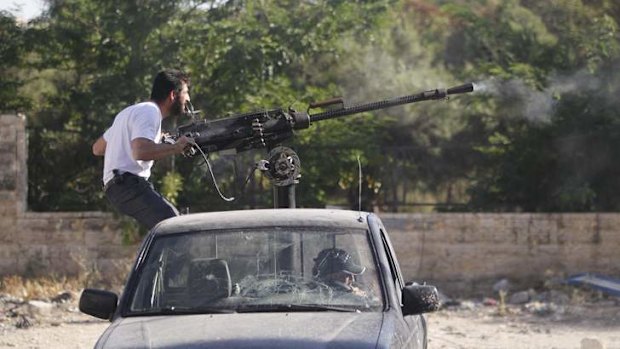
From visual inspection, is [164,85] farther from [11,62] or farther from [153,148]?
[11,62]

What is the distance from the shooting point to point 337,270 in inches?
223

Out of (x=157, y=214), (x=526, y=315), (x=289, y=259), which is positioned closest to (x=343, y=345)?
(x=289, y=259)

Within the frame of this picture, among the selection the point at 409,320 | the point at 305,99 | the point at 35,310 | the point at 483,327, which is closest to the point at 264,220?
the point at 409,320

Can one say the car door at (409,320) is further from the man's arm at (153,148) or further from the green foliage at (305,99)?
the green foliage at (305,99)

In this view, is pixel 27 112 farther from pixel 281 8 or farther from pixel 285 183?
pixel 285 183

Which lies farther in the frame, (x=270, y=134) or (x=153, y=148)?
(x=270, y=134)

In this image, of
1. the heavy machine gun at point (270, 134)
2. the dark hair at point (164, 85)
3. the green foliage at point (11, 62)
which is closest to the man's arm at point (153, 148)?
the heavy machine gun at point (270, 134)

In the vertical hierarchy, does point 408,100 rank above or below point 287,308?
above

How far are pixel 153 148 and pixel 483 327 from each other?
491 cm

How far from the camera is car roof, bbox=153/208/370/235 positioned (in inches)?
229

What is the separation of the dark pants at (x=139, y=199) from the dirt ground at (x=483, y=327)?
7.46 feet

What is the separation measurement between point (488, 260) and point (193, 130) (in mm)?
6582

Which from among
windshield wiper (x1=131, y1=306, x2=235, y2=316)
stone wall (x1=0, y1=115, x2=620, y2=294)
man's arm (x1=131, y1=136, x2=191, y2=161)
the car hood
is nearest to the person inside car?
the car hood

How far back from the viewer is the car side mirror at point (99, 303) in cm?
566
